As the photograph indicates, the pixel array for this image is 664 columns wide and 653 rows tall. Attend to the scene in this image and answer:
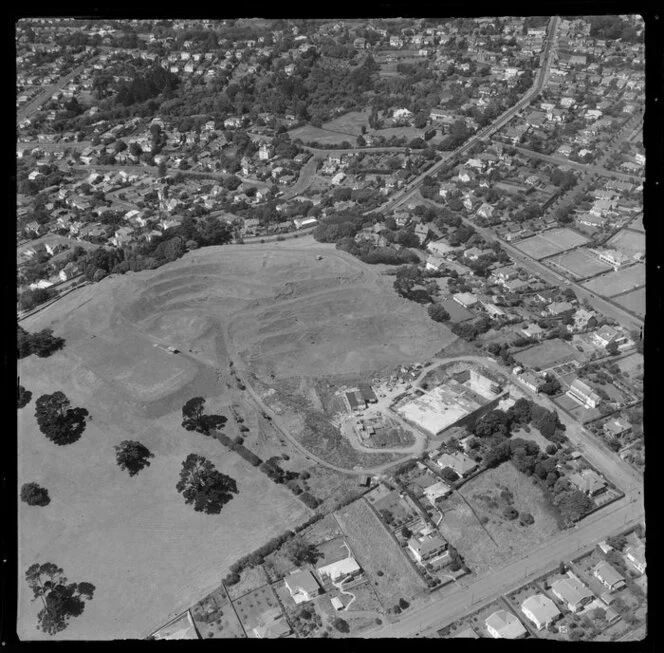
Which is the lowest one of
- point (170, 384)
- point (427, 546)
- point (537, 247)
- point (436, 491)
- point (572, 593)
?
point (537, 247)

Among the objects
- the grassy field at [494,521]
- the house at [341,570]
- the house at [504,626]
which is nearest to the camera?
the house at [504,626]

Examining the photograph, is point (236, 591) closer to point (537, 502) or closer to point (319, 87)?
point (537, 502)

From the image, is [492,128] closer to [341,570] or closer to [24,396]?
[24,396]

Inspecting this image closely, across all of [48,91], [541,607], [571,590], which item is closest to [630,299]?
[571,590]

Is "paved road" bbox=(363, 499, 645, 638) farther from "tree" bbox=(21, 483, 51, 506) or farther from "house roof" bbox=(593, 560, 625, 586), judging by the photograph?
"tree" bbox=(21, 483, 51, 506)

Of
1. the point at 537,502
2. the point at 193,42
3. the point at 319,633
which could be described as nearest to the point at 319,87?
the point at 193,42

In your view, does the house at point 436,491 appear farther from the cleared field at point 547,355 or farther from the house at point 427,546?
the cleared field at point 547,355

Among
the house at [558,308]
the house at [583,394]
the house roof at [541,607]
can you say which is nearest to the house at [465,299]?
the house at [558,308]
